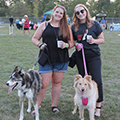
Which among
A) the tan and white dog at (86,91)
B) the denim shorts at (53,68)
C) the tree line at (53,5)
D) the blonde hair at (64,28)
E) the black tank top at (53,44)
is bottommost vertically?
the tan and white dog at (86,91)

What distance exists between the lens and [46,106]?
12.7 ft

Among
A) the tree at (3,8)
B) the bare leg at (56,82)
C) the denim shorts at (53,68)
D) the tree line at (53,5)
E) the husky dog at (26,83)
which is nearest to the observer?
the husky dog at (26,83)

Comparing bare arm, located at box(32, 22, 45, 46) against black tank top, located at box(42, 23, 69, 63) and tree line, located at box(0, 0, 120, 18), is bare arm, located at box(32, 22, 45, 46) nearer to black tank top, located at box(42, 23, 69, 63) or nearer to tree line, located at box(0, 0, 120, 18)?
black tank top, located at box(42, 23, 69, 63)

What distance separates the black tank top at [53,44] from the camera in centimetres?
302

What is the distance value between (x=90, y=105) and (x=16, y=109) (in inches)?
71.3

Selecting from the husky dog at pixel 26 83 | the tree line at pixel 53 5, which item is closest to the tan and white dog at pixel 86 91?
the husky dog at pixel 26 83

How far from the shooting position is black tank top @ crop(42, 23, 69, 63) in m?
3.02

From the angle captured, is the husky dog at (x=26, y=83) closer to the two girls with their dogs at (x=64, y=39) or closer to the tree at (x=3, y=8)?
the two girls with their dogs at (x=64, y=39)

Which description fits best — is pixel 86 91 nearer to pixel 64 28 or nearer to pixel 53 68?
pixel 53 68

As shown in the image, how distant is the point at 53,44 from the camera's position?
10.0 feet

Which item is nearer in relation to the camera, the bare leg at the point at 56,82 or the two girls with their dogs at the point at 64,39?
the two girls with their dogs at the point at 64,39

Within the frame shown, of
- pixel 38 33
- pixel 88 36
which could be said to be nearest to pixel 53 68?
pixel 38 33

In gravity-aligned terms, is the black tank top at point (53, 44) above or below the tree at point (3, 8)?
below

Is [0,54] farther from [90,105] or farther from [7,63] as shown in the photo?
[90,105]
